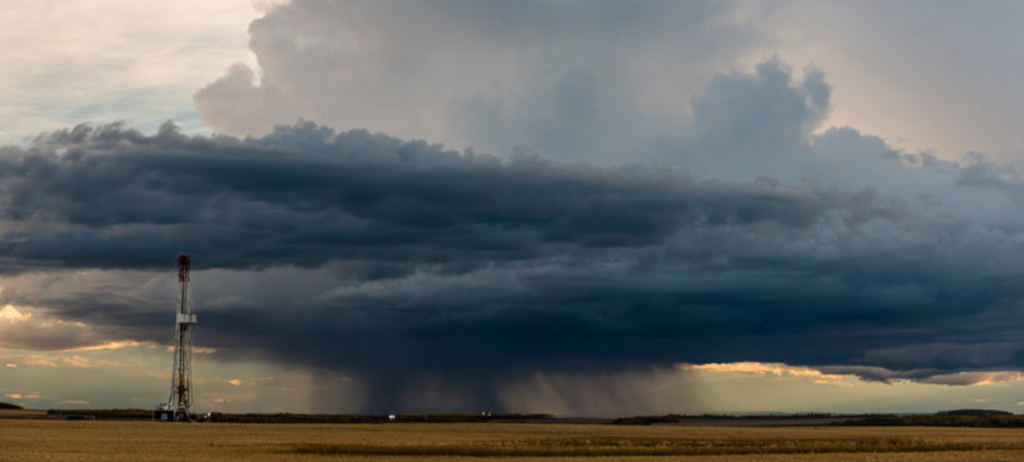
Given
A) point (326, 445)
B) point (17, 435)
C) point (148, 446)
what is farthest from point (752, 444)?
point (17, 435)

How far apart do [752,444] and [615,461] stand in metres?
41.1

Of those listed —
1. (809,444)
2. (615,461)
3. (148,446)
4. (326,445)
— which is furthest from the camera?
(809,444)

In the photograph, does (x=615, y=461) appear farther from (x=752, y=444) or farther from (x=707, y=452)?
(x=752, y=444)

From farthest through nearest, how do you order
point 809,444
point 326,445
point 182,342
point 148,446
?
point 182,342
point 809,444
point 326,445
point 148,446

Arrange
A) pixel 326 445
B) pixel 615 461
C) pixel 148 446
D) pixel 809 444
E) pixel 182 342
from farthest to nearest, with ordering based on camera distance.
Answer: pixel 182 342 < pixel 809 444 < pixel 326 445 < pixel 148 446 < pixel 615 461

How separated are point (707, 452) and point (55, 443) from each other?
71.2 metres

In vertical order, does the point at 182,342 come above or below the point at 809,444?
above

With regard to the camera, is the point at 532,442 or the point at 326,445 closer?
the point at 326,445

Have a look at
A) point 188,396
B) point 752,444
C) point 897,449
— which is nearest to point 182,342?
point 188,396

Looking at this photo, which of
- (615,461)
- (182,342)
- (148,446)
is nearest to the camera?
(615,461)

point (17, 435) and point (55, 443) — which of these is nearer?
point (55, 443)

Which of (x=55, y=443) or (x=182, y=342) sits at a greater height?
(x=182, y=342)

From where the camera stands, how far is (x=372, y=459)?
9288 centimetres

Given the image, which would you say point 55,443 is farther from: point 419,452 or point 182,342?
point 182,342
